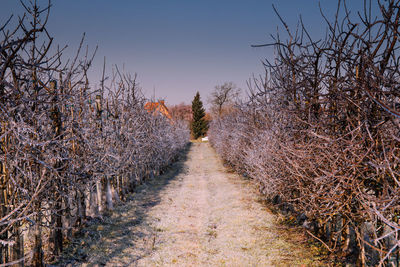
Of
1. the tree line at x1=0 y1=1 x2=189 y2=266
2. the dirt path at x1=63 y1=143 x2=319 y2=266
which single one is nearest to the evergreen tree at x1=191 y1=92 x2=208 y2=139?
the tree line at x1=0 y1=1 x2=189 y2=266

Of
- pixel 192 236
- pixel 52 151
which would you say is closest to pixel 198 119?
pixel 192 236

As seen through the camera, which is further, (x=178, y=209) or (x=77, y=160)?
(x=178, y=209)

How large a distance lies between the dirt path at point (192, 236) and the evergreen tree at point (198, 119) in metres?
43.8

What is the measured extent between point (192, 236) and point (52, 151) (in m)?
4.04

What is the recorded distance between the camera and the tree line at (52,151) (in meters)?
3.37

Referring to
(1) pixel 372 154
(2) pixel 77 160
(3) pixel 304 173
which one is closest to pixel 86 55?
(2) pixel 77 160

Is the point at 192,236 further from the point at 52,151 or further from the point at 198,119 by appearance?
the point at 198,119

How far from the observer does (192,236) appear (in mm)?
6582

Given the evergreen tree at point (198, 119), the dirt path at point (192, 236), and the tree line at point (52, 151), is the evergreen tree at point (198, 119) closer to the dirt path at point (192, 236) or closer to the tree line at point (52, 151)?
the tree line at point (52, 151)

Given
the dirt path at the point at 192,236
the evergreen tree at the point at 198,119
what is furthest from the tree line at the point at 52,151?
the evergreen tree at the point at 198,119

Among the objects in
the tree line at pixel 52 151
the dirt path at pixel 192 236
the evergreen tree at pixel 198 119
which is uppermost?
the evergreen tree at pixel 198 119

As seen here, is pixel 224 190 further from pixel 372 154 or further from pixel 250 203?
pixel 372 154

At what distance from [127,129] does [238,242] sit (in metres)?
5.88

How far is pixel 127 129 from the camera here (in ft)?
31.7
